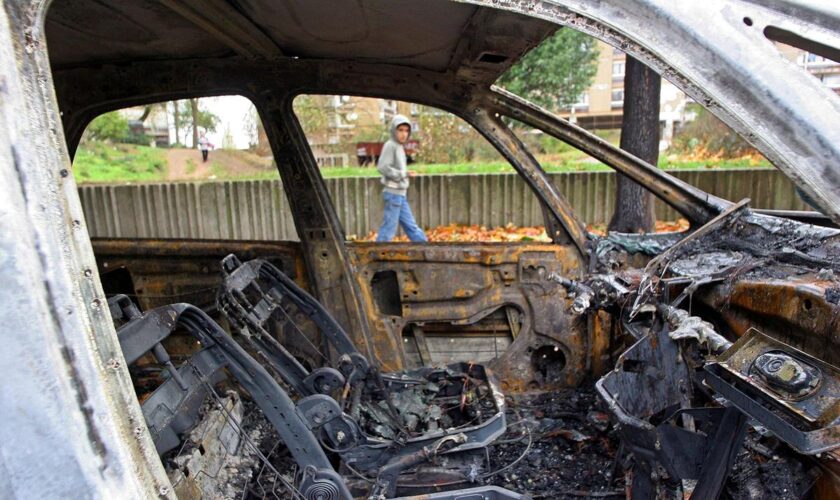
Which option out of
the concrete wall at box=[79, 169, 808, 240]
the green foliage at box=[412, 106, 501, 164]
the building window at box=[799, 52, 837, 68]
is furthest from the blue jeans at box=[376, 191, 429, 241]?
the green foliage at box=[412, 106, 501, 164]

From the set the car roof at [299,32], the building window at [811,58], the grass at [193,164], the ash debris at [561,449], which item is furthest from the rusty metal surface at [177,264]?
the grass at [193,164]

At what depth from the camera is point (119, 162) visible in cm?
1258

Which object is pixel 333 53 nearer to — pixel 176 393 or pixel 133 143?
pixel 176 393

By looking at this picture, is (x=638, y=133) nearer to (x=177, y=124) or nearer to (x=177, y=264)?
(x=177, y=264)

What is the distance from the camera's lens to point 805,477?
5.18 feet

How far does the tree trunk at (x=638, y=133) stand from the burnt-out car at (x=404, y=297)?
296 centimetres

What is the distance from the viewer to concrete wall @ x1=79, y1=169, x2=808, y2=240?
8172 mm

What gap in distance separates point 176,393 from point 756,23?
1964 mm

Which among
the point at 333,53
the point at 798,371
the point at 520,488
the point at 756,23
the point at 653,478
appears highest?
the point at 333,53

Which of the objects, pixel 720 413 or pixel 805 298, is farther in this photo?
pixel 805 298

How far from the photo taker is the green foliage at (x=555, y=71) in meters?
12.0

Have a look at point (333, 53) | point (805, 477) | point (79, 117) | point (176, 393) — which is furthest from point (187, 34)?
point (805, 477)

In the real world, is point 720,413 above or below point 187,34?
below

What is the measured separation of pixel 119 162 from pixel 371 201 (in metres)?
7.32
